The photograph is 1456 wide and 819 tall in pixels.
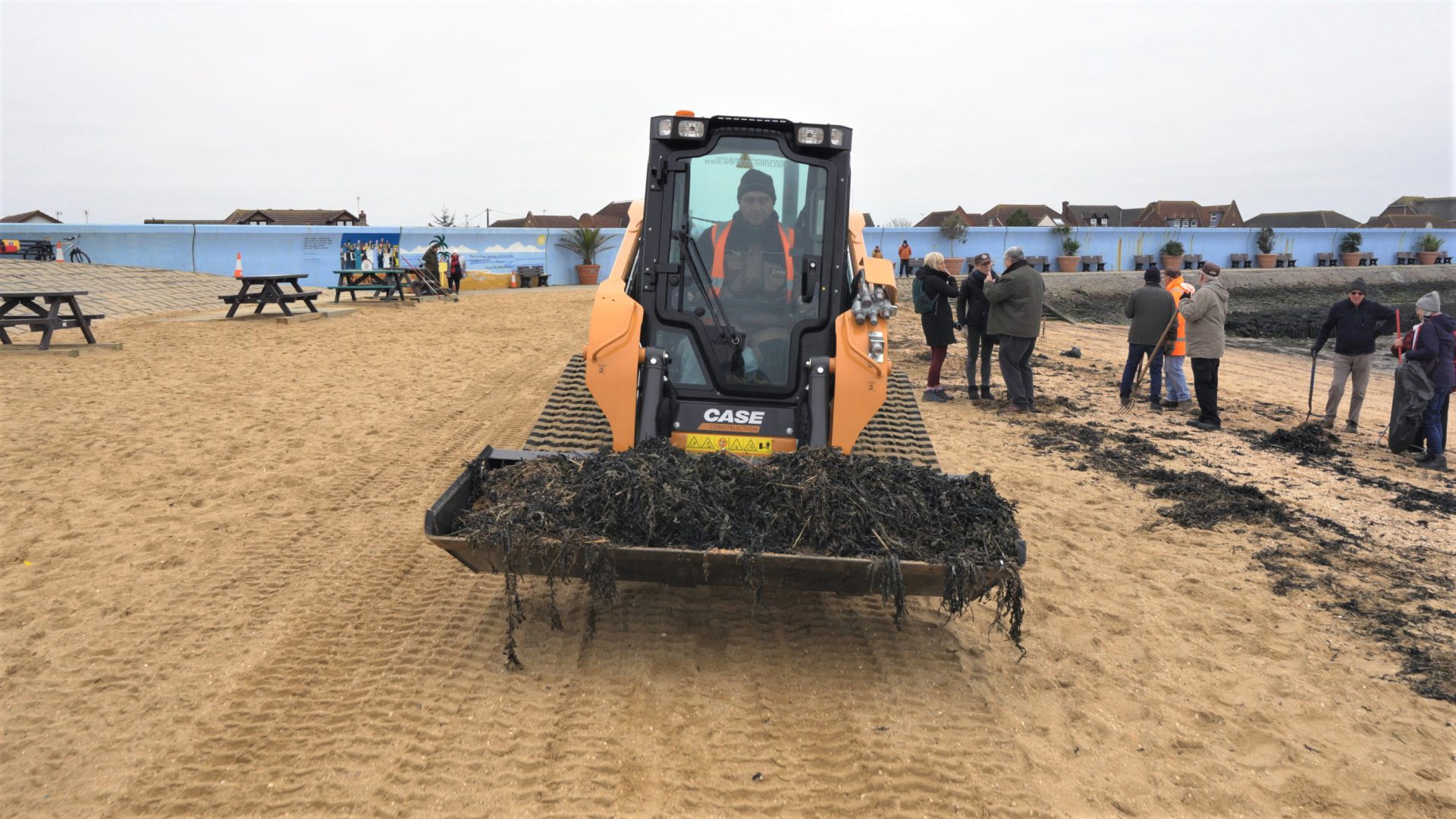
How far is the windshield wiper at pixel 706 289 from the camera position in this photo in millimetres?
5438

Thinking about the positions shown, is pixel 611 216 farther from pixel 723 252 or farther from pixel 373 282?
pixel 723 252

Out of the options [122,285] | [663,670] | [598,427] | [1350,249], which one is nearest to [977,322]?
[598,427]

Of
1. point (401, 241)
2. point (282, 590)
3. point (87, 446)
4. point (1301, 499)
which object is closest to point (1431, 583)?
point (1301, 499)

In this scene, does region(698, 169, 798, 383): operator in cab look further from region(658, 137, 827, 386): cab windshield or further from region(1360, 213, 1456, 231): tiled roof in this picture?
region(1360, 213, 1456, 231): tiled roof

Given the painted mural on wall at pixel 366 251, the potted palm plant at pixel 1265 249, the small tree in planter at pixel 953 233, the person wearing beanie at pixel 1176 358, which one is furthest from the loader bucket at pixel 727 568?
the potted palm plant at pixel 1265 249

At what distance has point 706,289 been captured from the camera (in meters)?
5.48

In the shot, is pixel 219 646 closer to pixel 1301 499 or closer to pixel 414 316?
pixel 1301 499

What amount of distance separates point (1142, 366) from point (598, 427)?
25.1 ft

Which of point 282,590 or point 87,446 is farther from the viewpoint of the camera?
point 87,446

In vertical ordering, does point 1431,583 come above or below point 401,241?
below

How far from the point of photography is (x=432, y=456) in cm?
776

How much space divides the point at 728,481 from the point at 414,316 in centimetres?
1568

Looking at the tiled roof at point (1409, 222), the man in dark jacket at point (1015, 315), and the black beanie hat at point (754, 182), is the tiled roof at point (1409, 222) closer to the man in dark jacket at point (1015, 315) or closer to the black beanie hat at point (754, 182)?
the man in dark jacket at point (1015, 315)

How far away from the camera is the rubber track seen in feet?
20.6
